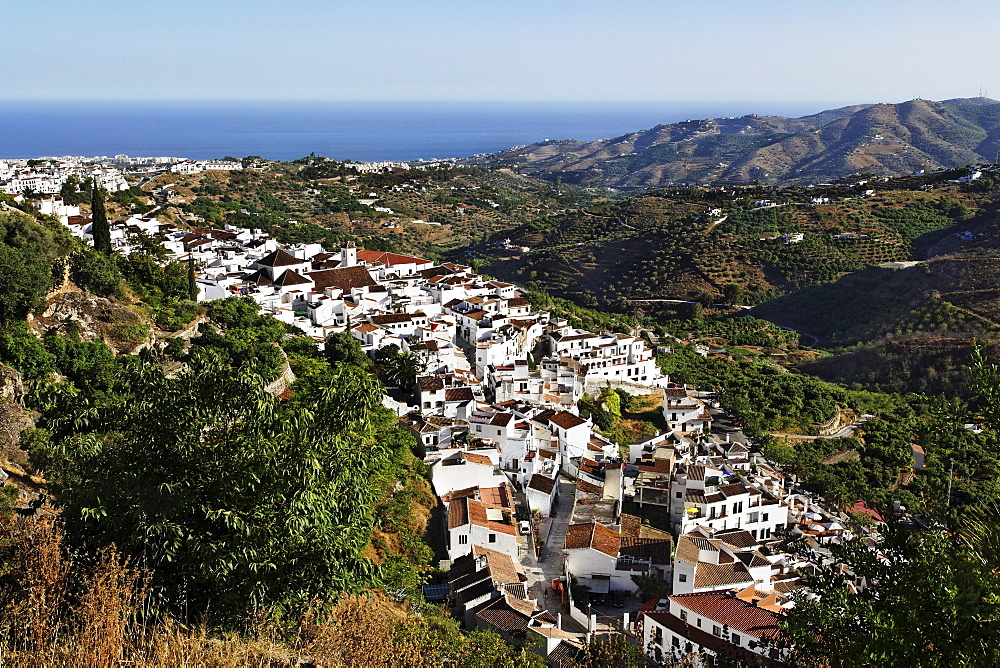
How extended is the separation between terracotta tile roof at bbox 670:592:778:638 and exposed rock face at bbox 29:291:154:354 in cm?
1066

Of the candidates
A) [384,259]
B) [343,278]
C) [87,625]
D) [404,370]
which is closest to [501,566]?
[404,370]

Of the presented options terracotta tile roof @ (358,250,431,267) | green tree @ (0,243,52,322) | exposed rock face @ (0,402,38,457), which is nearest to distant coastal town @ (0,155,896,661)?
terracotta tile roof @ (358,250,431,267)

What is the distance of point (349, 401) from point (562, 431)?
11989mm

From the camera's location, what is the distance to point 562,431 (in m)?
17.5

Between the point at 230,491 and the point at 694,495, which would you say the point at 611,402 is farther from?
the point at 230,491

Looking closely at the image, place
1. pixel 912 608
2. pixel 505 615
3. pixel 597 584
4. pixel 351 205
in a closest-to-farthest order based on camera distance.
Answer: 1. pixel 912 608
2. pixel 505 615
3. pixel 597 584
4. pixel 351 205

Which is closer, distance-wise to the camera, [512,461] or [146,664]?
[146,664]

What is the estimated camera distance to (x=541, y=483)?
15922 mm

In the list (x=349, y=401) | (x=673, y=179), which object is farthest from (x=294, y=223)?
(x=673, y=179)

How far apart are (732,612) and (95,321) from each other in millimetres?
12084

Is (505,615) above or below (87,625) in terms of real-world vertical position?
below

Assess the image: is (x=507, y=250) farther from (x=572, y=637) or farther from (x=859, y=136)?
(x=859, y=136)

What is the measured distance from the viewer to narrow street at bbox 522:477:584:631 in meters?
12.5

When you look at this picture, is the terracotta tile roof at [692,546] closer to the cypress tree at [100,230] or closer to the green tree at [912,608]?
the green tree at [912,608]
